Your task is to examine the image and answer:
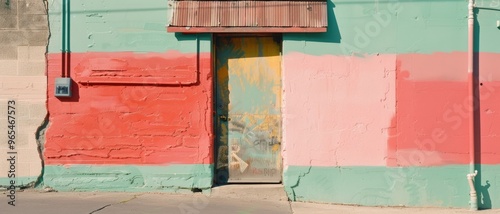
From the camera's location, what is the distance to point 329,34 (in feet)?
29.0

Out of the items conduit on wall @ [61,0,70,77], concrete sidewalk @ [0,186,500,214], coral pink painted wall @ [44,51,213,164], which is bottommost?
concrete sidewalk @ [0,186,500,214]

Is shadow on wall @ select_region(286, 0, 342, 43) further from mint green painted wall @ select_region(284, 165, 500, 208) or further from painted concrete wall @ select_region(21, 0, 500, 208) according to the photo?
mint green painted wall @ select_region(284, 165, 500, 208)

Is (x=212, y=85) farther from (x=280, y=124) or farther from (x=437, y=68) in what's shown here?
(x=437, y=68)

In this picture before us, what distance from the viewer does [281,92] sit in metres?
9.02

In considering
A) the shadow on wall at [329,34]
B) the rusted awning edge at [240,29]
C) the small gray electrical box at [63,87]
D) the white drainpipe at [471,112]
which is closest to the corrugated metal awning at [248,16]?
the rusted awning edge at [240,29]

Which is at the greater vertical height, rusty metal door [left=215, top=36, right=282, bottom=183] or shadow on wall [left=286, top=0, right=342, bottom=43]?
shadow on wall [left=286, top=0, right=342, bottom=43]

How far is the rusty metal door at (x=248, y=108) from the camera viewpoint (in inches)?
356

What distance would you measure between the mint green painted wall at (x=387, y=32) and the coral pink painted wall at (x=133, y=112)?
147 centimetres

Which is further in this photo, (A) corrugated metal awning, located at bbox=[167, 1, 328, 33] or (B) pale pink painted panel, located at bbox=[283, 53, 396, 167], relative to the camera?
(B) pale pink painted panel, located at bbox=[283, 53, 396, 167]

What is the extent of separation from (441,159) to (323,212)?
6.05ft

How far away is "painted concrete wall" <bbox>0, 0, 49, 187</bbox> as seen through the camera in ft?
29.3

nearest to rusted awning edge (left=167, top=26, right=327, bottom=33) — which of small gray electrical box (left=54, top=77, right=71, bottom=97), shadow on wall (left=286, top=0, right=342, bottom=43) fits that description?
shadow on wall (left=286, top=0, right=342, bottom=43)

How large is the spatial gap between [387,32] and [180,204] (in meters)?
3.60

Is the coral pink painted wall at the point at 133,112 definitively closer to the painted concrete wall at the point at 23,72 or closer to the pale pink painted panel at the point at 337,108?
the painted concrete wall at the point at 23,72
